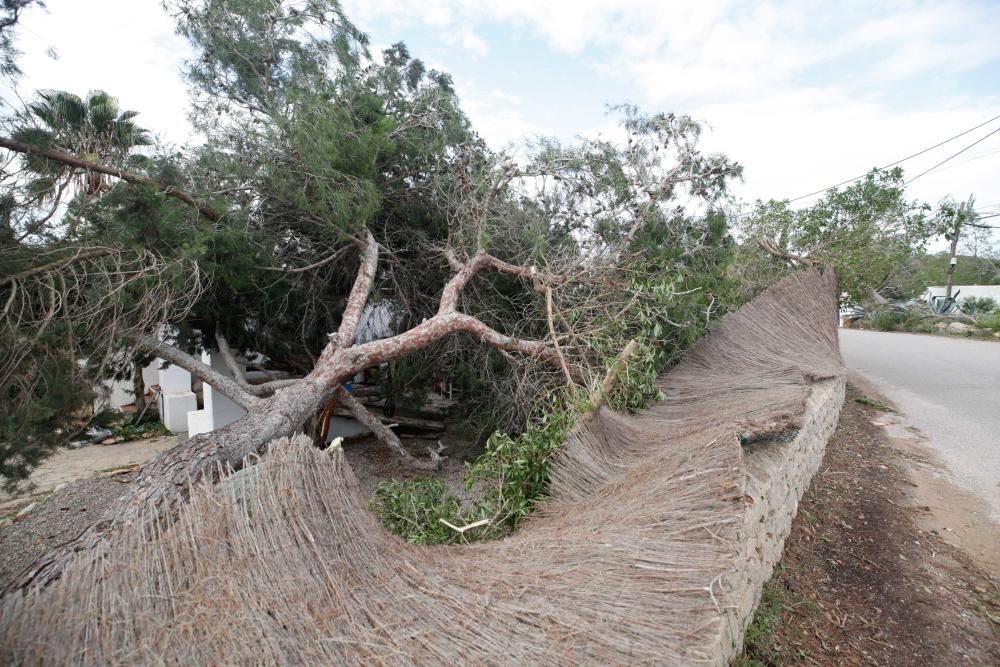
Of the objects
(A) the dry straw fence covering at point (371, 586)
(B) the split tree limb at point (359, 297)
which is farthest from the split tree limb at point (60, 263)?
(A) the dry straw fence covering at point (371, 586)

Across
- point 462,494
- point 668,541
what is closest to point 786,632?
point 668,541

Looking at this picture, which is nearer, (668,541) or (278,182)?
(668,541)

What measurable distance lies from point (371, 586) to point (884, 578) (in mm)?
3571

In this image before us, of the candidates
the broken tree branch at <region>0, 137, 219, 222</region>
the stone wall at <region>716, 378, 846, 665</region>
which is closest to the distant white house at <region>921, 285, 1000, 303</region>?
the stone wall at <region>716, 378, 846, 665</region>

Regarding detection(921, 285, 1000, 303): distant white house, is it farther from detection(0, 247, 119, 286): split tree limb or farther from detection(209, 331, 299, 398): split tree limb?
detection(0, 247, 119, 286): split tree limb

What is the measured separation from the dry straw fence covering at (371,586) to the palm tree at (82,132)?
2.88 metres

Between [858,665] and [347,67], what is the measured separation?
22.3 ft

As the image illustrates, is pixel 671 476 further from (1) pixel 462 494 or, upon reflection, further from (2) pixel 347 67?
(2) pixel 347 67

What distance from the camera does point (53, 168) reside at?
357cm

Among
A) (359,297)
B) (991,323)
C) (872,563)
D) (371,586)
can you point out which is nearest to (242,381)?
(359,297)

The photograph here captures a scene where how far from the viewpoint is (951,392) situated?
823 cm

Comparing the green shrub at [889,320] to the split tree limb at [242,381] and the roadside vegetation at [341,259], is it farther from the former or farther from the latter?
the split tree limb at [242,381]

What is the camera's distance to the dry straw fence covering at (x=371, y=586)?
1.64 meters

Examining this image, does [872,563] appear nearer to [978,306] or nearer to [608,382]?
[608,382]
